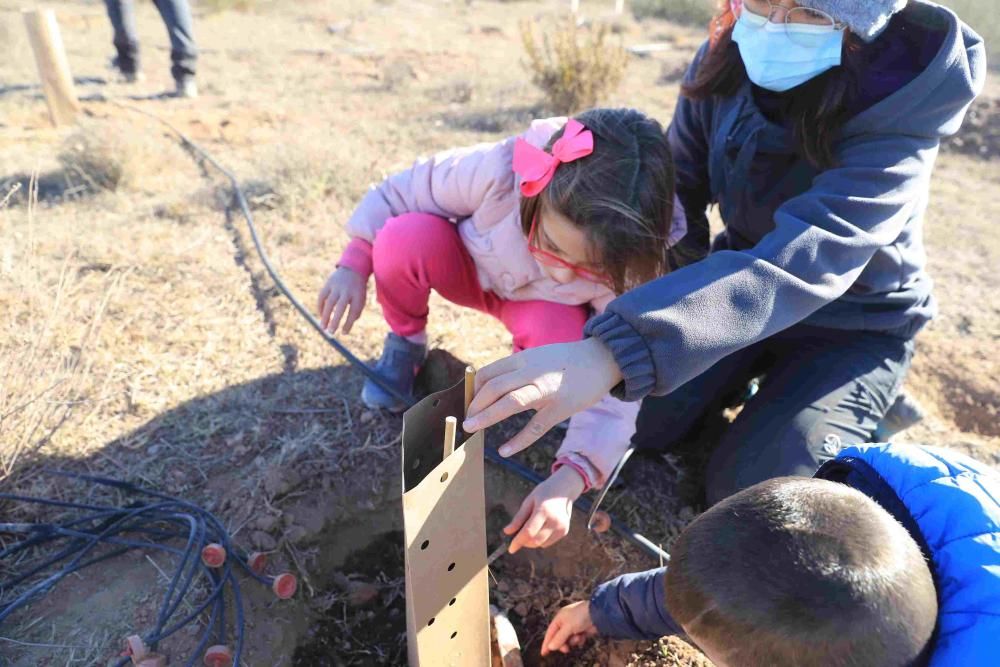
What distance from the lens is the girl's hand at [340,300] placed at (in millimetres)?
1788

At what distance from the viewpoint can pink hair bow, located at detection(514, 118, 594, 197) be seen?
56.4 inches

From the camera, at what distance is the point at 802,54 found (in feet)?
5.03

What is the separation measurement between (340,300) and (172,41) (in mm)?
4089

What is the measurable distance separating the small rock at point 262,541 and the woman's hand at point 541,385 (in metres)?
0.83

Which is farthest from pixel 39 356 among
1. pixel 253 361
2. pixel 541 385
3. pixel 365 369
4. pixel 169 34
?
pixel 169 34

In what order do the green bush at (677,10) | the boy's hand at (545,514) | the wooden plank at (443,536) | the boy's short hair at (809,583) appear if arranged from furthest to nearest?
the green bush at (677,10) → the boy's hand at (545,514) → the wooden plank at (443,536) → the boy's short hair at (809,583)

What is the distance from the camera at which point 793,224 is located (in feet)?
4.43

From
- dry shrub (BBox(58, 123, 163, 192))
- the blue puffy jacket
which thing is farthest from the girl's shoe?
dry shrub (BBox(58, 123, 163, 192))

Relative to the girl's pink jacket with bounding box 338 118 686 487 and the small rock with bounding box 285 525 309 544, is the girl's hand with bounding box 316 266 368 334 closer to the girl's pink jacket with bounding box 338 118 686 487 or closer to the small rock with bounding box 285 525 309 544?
the girl's pink jacket with bounding box 338 118 686 487

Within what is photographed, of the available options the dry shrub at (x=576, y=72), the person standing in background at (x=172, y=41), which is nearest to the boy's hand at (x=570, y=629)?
the dry shrub at (x=576, y=72)

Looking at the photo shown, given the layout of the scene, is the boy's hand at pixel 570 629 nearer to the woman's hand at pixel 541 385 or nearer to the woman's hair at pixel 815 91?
the woman's hand at pixel 541 385

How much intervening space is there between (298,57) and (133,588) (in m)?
5.70

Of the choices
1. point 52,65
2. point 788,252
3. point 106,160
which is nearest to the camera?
point 788,252

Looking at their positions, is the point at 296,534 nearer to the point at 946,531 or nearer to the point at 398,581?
the point at 398,581
